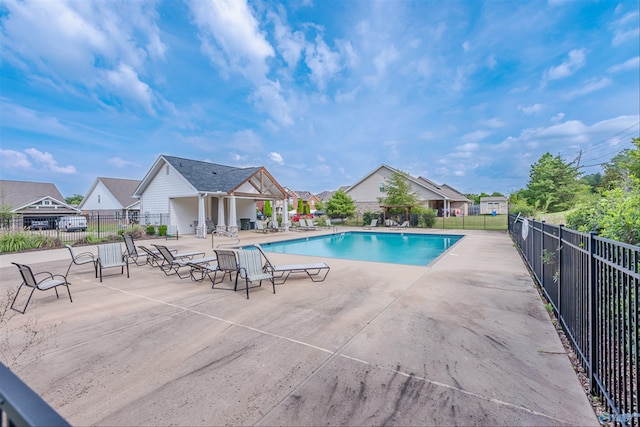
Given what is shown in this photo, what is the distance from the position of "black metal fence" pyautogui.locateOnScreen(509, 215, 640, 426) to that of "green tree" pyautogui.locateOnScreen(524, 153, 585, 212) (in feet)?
92.1

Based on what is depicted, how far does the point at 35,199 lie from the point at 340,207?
32.1 m

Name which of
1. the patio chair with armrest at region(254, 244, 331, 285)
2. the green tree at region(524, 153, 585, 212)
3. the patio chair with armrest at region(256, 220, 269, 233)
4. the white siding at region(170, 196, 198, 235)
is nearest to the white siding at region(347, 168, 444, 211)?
the green tree at region(524, 153, 585, 212)

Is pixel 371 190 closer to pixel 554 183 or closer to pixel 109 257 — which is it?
pixel 554 183

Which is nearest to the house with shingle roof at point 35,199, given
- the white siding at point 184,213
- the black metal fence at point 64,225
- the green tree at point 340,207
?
the black metal fence at point 64,225

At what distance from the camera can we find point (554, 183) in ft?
89.7

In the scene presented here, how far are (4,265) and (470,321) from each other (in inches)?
543

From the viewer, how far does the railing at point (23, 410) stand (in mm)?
686

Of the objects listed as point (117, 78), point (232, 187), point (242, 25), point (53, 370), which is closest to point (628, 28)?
point (242, 25)

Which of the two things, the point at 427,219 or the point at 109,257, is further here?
the point at 427,219

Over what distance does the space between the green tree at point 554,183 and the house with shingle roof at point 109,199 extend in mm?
42514

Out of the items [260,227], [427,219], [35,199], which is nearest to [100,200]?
[35,199]

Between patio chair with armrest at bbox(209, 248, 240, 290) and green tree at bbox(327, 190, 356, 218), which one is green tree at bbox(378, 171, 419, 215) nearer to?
green tree at bbox(327, 190, 356, 218)

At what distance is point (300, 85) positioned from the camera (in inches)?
872

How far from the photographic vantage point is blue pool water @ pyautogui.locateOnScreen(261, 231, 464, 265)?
500 inches
